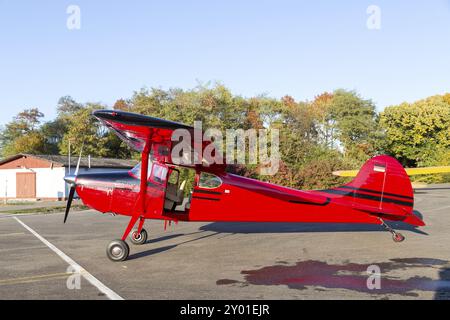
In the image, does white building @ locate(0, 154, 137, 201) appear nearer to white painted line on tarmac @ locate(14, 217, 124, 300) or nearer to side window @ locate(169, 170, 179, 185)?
white painted line on tarmac @ locate(14, 217, 124, 300)

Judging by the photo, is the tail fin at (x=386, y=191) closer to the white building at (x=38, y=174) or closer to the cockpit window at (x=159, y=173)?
the cockpit window at (x=159, y=173)

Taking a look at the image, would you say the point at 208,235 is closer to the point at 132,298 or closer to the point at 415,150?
the point at 132,298

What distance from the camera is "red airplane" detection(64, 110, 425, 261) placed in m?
8.91

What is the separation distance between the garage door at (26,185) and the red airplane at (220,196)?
90.7 ft

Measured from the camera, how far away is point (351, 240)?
35.0ft

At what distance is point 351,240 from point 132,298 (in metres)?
6.97

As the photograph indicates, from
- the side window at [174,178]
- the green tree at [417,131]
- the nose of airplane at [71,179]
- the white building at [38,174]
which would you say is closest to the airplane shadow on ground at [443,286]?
the side window at [174,178]

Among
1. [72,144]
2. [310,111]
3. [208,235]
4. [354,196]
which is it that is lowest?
[208,235]

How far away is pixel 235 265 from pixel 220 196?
1911 millimetres

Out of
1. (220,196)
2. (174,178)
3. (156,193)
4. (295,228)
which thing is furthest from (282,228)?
(156,193)

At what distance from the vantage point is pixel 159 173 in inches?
359

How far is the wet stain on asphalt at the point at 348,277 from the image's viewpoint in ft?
20.1

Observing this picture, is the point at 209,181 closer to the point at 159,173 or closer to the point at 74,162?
the point at 159,173

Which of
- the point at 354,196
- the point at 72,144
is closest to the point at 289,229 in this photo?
the point at 354,196
